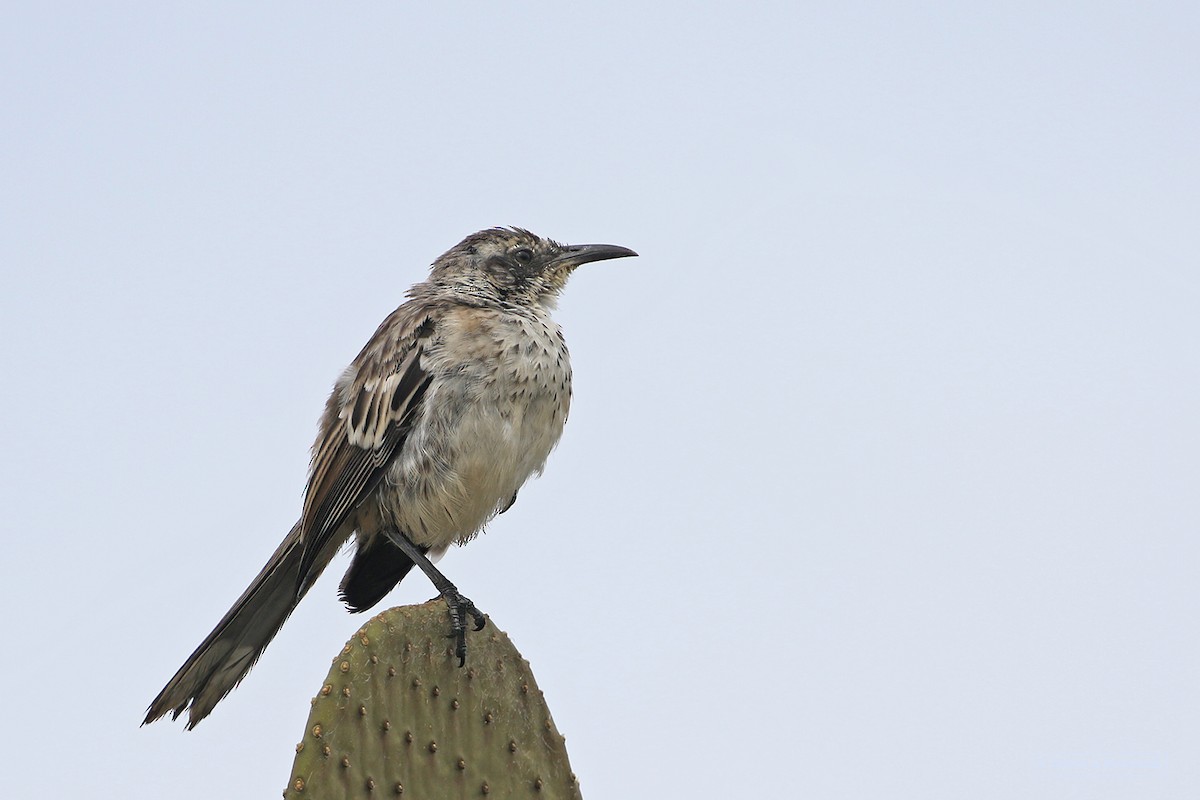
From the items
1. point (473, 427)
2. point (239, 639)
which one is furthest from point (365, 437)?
point (239, 639)


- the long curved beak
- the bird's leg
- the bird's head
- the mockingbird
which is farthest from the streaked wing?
the long curved beak

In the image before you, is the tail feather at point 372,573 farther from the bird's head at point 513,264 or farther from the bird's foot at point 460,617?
the bird's head at point 513,264

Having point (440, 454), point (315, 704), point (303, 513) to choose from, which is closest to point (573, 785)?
point (315, 704)

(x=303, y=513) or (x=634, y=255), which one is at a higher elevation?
(x=634, y=255)

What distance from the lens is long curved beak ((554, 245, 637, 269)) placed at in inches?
234

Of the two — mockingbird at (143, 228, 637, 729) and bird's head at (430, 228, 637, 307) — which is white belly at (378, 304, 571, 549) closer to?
mockingbird at (143, 228, 637, 729)

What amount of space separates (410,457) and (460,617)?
1025mm

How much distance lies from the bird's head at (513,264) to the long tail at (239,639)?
4.29 ft

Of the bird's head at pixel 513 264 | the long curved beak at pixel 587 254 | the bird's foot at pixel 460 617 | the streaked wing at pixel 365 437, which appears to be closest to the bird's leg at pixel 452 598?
the bird's foot at pixel 460 617

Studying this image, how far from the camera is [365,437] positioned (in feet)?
16.7

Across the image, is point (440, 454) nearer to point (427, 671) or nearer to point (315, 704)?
point (427, 671)

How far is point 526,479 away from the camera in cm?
531

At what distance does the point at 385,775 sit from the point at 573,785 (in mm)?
665

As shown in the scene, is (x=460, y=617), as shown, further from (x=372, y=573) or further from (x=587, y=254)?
(x=587, y=254)
